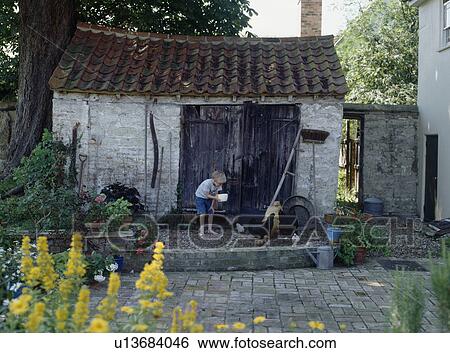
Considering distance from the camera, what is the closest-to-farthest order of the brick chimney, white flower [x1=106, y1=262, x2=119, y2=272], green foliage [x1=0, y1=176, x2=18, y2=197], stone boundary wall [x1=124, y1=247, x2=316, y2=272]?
1. white flower [x1=106, y1=262, x2=119, y2=272]
2. stone boundary wall [x1=124, y1=247, x2=316, y2=272]
3. green foliage [x1=0, y1=176, x2=18, y2=197]
4. the brick chimney

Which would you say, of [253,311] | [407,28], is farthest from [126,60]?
[407,28]

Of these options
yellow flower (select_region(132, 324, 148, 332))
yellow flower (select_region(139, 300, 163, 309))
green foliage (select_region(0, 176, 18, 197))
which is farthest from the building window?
yellow flower (select_region(132, 324, 148, 332))

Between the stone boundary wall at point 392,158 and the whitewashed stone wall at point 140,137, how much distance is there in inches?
130

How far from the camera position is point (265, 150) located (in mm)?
12289

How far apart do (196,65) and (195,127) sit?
1.60 metres

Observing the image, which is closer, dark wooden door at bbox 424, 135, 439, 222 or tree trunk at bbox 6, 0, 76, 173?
tree trunk at bbox 6, 0, 76, 173

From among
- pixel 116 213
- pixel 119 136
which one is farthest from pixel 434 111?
pixel 116 213

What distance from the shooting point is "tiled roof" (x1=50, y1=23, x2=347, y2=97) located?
470 inches

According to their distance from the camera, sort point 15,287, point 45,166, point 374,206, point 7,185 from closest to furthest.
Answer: point 15,287 < point 45,166 < point 7,185 < point 374,206

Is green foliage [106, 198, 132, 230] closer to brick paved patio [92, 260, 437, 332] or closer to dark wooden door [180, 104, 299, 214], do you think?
brick paved patio [92, 260, 437, 332]

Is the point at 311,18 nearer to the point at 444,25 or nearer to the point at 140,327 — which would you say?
the point at 444,25

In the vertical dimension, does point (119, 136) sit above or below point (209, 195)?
above

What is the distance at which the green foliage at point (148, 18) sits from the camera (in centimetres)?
1514

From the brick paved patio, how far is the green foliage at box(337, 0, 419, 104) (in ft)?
43.2
